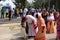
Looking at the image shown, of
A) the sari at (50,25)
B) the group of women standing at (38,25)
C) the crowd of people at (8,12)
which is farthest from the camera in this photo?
the crowd of people at (8,12)

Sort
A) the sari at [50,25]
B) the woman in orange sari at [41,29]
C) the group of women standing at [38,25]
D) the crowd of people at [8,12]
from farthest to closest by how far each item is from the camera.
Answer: the crowd of people at [8,12]
the sari at [50,25]
the group of women standing at [38,25]
the woman in orange sari at [41,29]

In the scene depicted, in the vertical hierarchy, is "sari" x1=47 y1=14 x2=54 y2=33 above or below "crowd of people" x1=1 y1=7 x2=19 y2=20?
below

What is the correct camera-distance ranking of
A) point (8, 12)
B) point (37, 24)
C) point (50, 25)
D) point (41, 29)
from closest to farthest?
point (41, 29), point (37, 24), point (50, 25), point (8, 12)

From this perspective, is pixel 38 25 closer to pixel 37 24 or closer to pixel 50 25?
pixel 37 24

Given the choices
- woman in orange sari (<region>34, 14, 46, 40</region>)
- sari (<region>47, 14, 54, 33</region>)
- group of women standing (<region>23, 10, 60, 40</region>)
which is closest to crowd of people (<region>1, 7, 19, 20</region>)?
sari (<region>47, 14, 54, 33</region>)

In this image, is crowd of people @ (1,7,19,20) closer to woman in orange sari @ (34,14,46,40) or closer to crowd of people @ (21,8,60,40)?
crowd of people @ (21,8,60,40)

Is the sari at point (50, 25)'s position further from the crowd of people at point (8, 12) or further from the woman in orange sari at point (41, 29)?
the crowd of people at point (8, 12)

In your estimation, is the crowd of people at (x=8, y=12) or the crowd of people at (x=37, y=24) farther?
the crowd of people at (x=8, y=12)

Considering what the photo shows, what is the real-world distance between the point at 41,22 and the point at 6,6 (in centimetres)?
1940

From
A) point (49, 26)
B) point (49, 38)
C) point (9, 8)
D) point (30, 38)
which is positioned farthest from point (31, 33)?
point (9, 8)

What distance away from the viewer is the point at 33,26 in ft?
43.9

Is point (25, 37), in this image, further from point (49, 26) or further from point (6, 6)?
point (6, 6)

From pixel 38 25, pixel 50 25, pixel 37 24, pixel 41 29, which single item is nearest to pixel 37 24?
pixel 37 24

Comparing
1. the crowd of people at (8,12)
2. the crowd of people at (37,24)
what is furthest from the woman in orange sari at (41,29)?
the crowd of people at (8,12)
